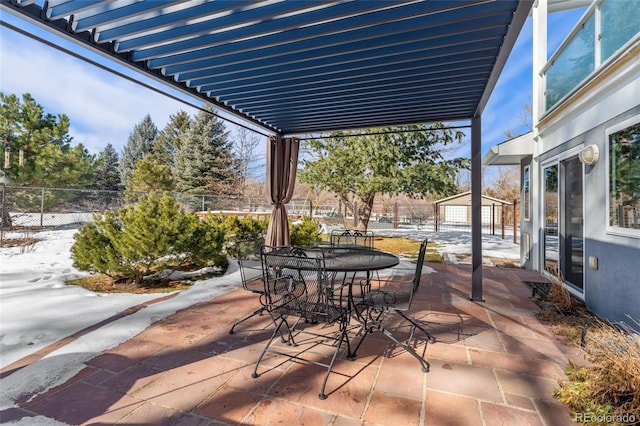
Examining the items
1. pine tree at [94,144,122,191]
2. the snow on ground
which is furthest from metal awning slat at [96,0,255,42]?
pine tree at [94,144,122,191]

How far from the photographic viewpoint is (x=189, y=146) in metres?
20.5

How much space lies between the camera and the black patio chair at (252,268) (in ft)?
9.23

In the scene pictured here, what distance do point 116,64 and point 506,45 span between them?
3.23 m

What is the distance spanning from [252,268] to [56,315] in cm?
189

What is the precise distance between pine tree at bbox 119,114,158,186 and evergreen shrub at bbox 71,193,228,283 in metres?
26.2

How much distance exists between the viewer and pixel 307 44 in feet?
8.26

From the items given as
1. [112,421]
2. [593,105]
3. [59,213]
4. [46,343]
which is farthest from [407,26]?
[59,213]

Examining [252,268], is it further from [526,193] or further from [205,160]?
[205,160]

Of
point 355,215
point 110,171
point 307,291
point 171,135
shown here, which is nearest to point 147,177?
point 171,135

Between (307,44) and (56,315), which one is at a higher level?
(307,44)

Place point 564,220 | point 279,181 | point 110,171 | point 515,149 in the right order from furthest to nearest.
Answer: point 110,171
point 515,149
point 279,181
point 564,220

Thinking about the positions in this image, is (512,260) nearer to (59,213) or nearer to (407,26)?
(407,26)

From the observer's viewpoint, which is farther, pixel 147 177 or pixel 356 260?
pixel 147 177

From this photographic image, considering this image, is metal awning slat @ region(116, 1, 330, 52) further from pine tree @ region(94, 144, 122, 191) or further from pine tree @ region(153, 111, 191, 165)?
pine tree @ region(94, 144, 122, 191)
